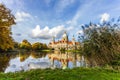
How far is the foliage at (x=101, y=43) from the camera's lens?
15.3 m

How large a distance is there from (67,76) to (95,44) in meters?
8.84

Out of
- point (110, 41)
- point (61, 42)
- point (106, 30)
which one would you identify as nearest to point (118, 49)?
point (110, 41)

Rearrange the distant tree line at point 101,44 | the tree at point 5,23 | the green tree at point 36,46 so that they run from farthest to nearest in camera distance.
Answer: the green tree at point 36,46
the tree at point 5,23
the distant tree line at point 101,44

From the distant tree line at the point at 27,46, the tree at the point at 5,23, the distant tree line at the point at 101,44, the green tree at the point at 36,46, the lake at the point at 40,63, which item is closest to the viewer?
the distant tree line at the point at 101,44

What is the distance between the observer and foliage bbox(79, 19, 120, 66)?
50.1 feet

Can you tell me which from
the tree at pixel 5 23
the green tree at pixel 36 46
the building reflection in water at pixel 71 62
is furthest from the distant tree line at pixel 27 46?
the building reflection in water at pixel 71 62

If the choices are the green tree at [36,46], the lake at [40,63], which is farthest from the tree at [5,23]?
the green tree at [36,46]

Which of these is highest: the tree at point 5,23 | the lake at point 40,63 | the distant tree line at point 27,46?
the distant tree line at point 27,46

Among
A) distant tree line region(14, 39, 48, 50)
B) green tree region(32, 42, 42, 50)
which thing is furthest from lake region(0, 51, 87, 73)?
green tree region(32, 42, 42, 50)

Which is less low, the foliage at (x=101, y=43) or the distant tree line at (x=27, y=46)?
the distant tree line at (x=27, y=46)

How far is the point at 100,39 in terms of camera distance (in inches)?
635

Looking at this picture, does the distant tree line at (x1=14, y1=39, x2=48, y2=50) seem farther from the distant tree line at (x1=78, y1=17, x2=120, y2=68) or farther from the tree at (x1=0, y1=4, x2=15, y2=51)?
the distant tree line at (x1=78, y1=17, x2=120, y2=68)

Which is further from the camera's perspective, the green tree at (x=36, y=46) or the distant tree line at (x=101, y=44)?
the green tree at (x=36, y=46)

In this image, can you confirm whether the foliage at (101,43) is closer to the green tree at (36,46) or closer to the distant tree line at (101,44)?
the distant tree line at (101,44)
